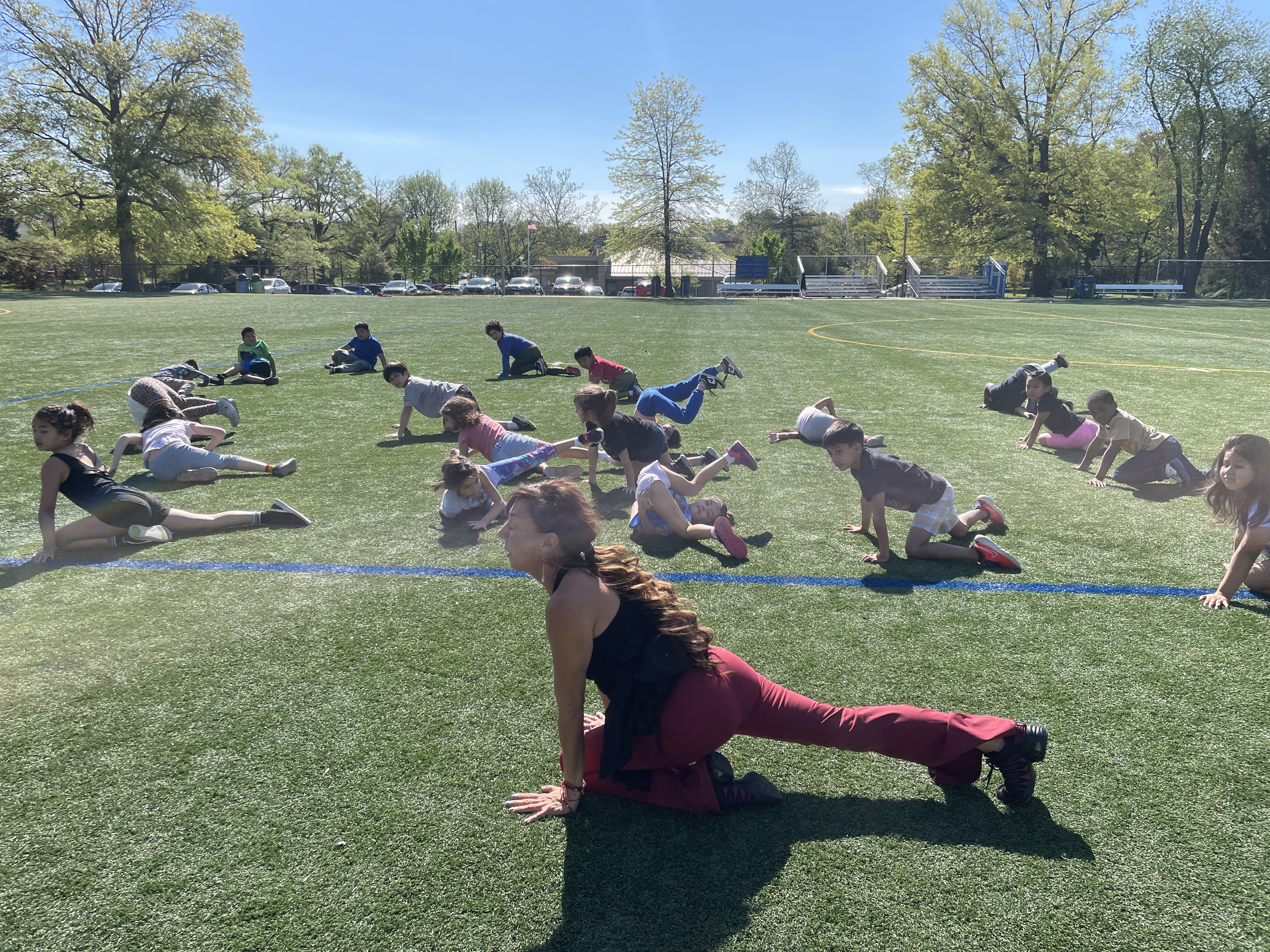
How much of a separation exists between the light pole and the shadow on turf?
52.8 metres

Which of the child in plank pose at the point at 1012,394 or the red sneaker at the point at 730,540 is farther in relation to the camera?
the child in plank pose at the point at 1012,394

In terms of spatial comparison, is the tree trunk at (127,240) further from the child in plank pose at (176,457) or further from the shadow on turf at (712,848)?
the shadow on turf at (712,848)

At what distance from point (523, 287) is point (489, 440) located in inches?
2223

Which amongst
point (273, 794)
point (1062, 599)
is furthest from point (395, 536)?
point (1062, 599)

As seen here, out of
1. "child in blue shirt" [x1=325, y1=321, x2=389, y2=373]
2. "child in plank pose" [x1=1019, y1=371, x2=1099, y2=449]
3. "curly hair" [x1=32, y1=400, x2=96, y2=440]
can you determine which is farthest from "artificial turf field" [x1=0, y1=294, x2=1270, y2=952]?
"child in blue shirt" [x1=325, y1=321, x2=389, y2=373]

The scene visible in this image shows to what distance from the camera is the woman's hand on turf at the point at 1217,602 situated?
4785 millimetres

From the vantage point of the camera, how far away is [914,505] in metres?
5.82

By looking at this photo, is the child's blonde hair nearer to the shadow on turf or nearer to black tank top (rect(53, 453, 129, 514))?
black tank top (rect(53, 453, 129, 514))

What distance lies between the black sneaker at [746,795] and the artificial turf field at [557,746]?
61 millimetres

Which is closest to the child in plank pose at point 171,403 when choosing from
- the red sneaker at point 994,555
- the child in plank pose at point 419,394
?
the child in plank pose at point 419,394

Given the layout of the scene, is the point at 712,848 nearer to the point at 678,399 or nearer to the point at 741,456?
the point at 741,456

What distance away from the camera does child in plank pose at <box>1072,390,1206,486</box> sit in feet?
24.3

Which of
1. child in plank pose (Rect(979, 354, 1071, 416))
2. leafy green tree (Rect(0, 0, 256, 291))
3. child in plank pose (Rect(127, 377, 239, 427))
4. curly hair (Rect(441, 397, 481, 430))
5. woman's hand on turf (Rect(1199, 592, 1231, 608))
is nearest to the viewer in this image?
woman's hand on turf (Rect(1199, 592, 1231, 608))

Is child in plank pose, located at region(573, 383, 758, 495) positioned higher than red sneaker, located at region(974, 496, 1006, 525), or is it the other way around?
child in plank pose, located at region(573, 383, 758, 495)
